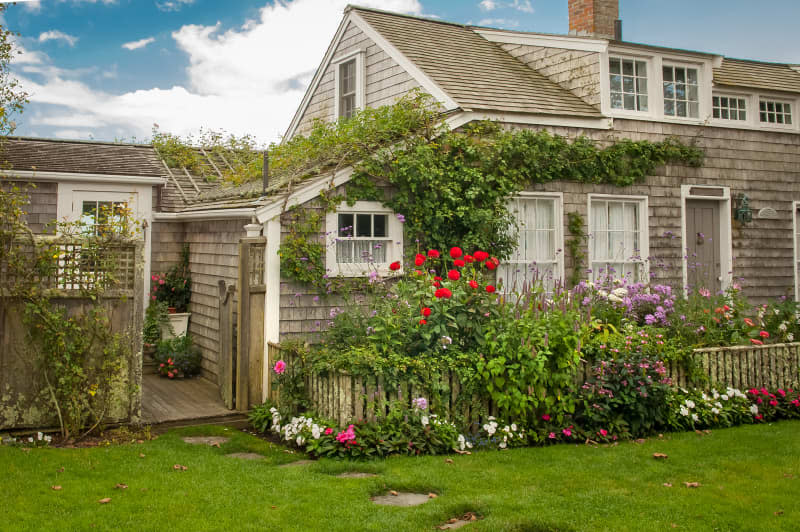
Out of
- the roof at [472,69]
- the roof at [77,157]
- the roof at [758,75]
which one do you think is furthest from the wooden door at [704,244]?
the roof at [77,157]

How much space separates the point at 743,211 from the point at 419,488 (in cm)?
954

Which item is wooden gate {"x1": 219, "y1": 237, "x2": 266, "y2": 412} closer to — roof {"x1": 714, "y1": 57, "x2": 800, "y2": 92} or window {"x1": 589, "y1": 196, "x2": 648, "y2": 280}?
window {"x1": 589, "y1": 196, "x2": 648, "y2": 280}

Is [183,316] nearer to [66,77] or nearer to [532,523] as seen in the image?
[532,523]

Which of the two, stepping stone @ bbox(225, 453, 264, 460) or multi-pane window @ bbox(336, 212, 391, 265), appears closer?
stepping stone @ bbox(225, 453, 264, 460)

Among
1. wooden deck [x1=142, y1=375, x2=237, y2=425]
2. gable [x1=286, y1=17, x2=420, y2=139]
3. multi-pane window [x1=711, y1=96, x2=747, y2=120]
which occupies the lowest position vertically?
wooden deck [x1=142, y1=375, x2=237, y2=425]

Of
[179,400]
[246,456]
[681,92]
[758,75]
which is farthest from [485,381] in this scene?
[758,75]

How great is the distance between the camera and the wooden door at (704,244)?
1210 centimetres

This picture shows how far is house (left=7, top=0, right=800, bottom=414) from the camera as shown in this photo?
9.94 m

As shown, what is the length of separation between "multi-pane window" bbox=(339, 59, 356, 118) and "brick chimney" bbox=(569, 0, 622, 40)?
181 inches

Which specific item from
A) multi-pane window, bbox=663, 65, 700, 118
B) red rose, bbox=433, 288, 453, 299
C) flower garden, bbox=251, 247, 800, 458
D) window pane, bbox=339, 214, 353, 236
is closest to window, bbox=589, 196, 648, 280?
multi-pane window, bbox=663, 65, 700, 118

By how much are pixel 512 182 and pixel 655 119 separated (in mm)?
3352

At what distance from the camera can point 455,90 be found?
34.9 feet

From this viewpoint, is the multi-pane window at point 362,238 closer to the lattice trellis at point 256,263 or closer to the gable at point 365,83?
the lattice trellis at point 256,263

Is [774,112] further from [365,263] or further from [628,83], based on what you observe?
[365,263]
